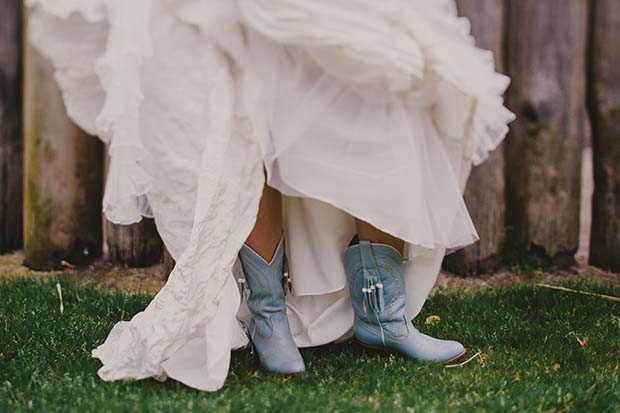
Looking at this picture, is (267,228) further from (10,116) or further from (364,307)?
(10,116)

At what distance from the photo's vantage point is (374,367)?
2.23 m

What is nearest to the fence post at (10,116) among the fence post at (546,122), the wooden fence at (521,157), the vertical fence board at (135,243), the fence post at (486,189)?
the wooden fence at (521,157)

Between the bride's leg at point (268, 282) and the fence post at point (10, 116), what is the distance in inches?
62.3

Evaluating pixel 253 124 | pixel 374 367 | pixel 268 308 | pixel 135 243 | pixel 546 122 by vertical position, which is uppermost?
pixel 253 124

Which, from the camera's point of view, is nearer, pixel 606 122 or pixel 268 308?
pixel 268 308

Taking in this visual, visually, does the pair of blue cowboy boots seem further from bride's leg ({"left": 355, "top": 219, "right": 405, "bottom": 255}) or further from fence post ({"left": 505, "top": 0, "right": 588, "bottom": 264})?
fence post ({"left": 505, "top": 0, "right": 588, "bottom": 264})

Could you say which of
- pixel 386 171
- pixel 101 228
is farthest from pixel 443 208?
pixel 101 228

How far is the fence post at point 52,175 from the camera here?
333 cm

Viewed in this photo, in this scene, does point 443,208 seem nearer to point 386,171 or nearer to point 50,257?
point 386,171

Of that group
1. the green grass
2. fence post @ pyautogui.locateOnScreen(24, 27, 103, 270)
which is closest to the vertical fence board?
fence post @ pyautogui.locateOnScreen(24, 27, 103, 270)

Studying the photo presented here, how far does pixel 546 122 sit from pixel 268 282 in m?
1.47

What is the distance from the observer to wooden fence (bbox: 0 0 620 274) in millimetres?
3244

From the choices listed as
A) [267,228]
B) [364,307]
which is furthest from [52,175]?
[364,307]

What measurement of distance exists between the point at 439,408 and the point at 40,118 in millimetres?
2059
